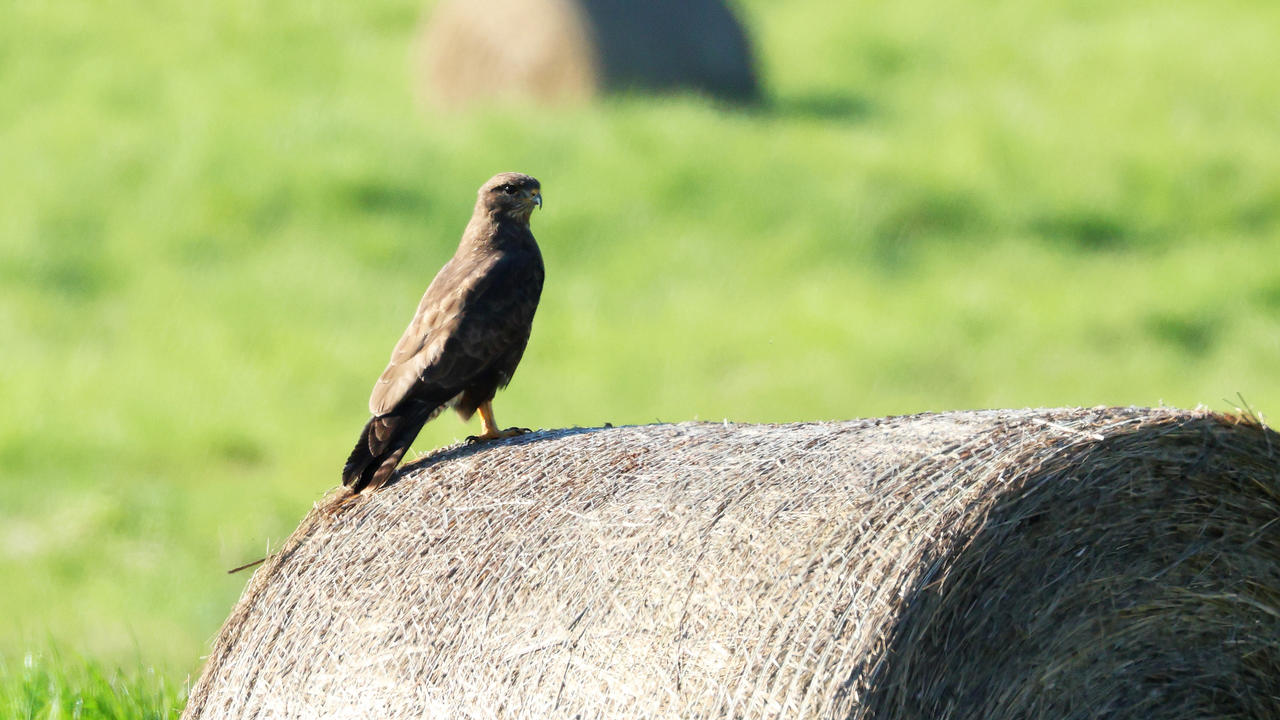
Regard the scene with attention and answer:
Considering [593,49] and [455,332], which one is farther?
[593,49]

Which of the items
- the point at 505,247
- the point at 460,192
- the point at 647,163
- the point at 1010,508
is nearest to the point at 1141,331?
the point at 647,163

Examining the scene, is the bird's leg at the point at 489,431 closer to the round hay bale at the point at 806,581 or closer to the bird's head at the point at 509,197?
the round hay bale at the point at 806,581

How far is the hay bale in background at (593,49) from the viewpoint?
1844 cm

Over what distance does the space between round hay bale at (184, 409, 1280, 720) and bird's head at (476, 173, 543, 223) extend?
4.27 ft

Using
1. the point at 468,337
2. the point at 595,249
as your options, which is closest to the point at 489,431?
the point at 468,337

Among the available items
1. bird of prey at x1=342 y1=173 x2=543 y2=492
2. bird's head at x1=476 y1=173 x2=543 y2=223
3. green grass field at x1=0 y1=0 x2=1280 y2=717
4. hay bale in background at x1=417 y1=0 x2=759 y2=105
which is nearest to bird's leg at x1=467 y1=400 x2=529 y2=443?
bird of prey at x1=342 y1=173 x2=543 y2=492

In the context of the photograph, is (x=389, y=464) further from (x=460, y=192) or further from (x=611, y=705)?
(x=460, y=192)

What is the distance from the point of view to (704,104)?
18531mm

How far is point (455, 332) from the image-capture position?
5875 millimetres

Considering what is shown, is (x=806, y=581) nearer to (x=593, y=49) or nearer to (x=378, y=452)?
(x=378, y=452)

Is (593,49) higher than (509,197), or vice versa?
(593,49)

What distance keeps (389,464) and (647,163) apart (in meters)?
12.0

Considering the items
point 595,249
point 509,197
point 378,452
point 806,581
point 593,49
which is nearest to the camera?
point 806,581

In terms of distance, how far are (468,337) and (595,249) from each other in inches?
418
